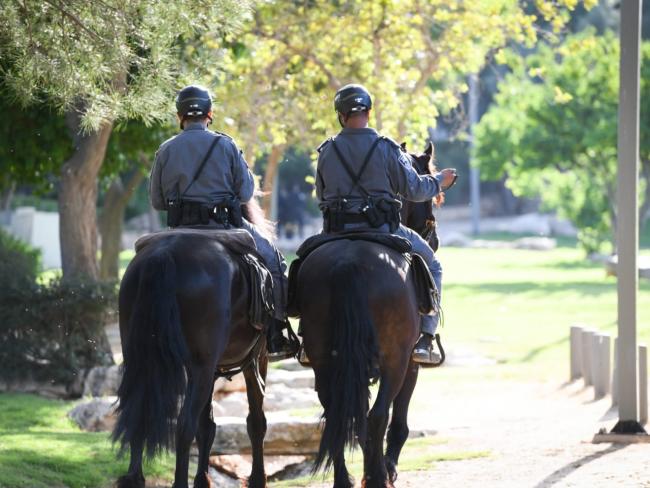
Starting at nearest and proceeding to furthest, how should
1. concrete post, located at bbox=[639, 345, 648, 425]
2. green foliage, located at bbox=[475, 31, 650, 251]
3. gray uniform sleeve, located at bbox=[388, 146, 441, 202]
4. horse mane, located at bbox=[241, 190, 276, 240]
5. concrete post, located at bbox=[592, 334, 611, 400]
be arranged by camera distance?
gray uniform sleeve, located at bbox=[388, 146, 441, 202] < horse mane, located at bbox=[241, 190, 276, 240] < concrete post, located at bbox=[639, 345, 648, 425] < concrete post, located at bbox=[592, 334, 611, 400] < green foliage, located at bbox=[475, 31, 650, 251]

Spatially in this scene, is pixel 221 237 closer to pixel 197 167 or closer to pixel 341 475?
pixel 197 167

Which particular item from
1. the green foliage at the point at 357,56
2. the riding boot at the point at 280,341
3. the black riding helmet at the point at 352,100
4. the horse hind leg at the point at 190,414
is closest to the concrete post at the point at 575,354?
the green foliage at the point at 357,56

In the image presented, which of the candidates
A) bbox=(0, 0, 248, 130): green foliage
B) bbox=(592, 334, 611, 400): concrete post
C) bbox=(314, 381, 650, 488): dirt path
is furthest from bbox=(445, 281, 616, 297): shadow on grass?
bbox=(0, 0, 248, 130): green foliage

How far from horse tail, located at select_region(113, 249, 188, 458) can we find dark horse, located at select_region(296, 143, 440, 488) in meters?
0.92

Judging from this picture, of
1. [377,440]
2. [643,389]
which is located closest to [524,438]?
[643,389]

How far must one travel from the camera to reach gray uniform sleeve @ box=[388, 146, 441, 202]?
9.04 meters

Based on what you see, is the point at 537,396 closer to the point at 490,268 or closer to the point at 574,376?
the point at 574,376

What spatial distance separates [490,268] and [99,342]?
27.5m

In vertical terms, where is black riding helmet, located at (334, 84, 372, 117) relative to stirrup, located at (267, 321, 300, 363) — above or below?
above

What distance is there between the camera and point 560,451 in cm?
1145

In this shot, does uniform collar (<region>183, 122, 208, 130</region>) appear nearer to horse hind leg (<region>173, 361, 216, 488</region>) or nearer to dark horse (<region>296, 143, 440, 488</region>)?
dark horse (<region>296, 143, 440, 488</region>)

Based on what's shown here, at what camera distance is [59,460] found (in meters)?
10.9

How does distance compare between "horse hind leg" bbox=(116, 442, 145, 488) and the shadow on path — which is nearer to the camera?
"horse hind leg" bbox=(116, 442, 145, 488)

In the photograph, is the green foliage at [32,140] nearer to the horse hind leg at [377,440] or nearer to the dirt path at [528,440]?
the dirt path at [528,440]
